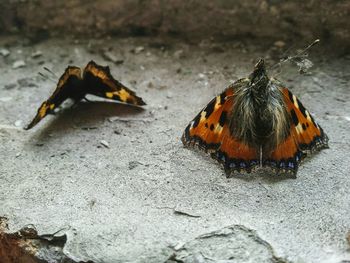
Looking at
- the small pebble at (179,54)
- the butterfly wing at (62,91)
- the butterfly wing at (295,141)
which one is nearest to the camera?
the butterfly wing at (295,141)

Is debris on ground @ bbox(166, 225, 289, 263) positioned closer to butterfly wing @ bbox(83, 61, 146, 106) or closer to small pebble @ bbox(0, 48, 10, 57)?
butterfly wing @ bbox(83, 61, 146, 106)

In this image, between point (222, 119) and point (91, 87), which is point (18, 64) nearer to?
point (91, 87)

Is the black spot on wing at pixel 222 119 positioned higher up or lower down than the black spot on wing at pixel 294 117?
lower down

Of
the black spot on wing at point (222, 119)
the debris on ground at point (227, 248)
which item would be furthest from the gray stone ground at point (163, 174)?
the black spot on wing at point (222, 119)

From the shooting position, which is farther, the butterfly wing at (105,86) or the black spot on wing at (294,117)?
the butterfly wing at (105,86)

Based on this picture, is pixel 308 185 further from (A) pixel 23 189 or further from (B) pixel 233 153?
A: (A) pixel 23 189

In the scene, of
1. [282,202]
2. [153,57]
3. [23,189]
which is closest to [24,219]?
[23,189]

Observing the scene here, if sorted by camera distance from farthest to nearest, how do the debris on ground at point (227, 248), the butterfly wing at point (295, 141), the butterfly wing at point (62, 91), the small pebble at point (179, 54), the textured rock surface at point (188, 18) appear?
the small pebble at point (179, 54)
the textured rock surface at point (188, 18)
the butterfly wing at point (62, 91)
the butterfly wing at point (295, 141)
the debris on ground at point (227, 248)

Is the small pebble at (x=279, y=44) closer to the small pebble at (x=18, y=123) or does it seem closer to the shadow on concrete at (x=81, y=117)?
the shadow on concrete at (x=81, y=117)
